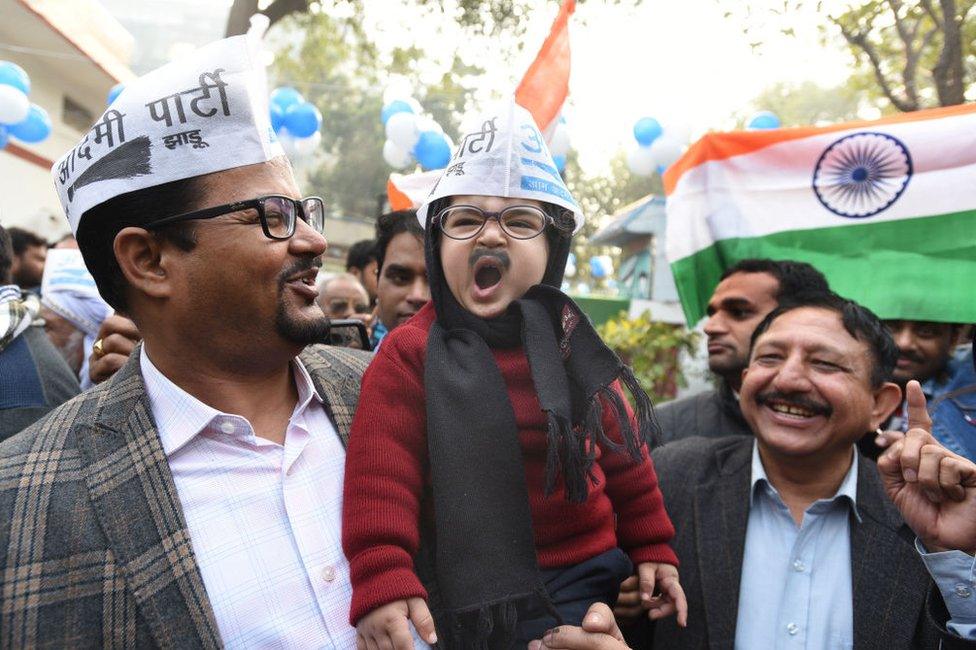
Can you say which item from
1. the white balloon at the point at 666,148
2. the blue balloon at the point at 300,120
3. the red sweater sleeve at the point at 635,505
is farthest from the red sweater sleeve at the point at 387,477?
the blue balloon at the point at 300,120

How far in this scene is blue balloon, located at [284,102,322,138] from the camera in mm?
9000

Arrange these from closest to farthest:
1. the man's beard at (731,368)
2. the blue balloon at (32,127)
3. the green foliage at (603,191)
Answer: the man's beard at (731,368) → the blue balloon at (32,127) → the green foliage at (603,191)

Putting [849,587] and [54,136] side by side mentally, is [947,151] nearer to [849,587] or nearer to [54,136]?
[849,587]

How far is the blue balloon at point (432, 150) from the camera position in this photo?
25.8 feet

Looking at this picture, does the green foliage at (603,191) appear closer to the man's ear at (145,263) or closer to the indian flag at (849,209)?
the indian flag at (849,209)

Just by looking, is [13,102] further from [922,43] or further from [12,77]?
[922,43]

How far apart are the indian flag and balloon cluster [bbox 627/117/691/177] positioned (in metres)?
3.56

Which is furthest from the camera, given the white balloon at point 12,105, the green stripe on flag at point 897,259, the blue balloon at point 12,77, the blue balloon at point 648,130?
the blue balloon at point 648,130

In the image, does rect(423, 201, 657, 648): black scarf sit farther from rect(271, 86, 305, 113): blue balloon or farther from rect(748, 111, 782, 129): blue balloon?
rect(271, 86, 305, 113): blue balloon

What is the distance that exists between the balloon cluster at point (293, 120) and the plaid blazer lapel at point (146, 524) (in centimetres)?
780

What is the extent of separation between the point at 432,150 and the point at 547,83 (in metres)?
3.75

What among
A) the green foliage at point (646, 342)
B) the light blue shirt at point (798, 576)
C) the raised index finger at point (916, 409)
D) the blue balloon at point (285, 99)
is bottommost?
the green foliage at point (646, 342)

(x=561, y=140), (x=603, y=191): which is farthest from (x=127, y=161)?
(x=603, y=191)

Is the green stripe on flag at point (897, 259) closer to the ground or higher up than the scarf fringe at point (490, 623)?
higher up
